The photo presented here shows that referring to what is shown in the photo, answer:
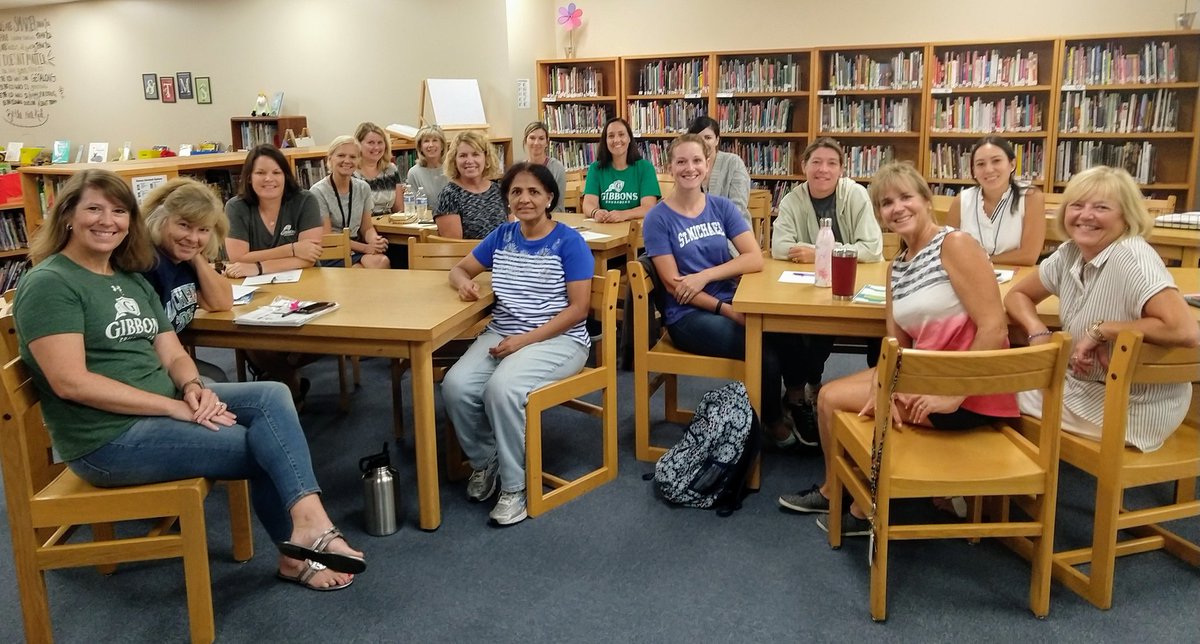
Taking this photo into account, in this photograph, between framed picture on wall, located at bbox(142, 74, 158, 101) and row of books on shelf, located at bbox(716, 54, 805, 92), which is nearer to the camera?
row of books on shelf, located at bbox(716, 54, 805, 92)

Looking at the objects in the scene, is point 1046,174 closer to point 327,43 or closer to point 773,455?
point 773,455

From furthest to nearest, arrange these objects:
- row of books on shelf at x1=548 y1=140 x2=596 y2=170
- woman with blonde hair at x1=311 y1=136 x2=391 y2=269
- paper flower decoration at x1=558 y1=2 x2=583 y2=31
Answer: row of books on shelf at x1=548 y1=140 x2=596 y2=170, paper flower decoration at x1=558 y1=2 x2=583 y2=31, woman with blonde hair at x1=311 y1=136 x2=391 y2=269

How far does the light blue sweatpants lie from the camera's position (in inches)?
105

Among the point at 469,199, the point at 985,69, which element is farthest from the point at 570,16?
the point at 469,199

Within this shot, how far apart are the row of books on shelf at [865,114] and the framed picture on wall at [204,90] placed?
6.22 meters

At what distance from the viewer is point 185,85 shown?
902cm

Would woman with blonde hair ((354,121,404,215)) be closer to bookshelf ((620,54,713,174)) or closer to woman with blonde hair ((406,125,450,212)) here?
woman with blonde hair ((406,125,450,212))

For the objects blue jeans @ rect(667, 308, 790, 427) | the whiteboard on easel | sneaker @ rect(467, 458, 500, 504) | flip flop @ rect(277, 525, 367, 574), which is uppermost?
the whiteboard on easel

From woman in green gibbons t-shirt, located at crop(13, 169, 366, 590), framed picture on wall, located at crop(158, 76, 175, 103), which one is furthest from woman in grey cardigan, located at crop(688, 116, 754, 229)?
framed picture on wall, located at crop(158, 76, 175, 103)

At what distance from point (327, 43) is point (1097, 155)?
643 cm

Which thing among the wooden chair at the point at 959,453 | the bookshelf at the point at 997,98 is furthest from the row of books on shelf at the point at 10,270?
the bookshelf at the point at 997,98

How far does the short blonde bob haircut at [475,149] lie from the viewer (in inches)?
164

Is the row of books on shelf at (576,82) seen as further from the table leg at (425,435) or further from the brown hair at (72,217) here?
the brown hair at (72,217)

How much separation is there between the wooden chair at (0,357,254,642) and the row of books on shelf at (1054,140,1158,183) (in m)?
5.75
